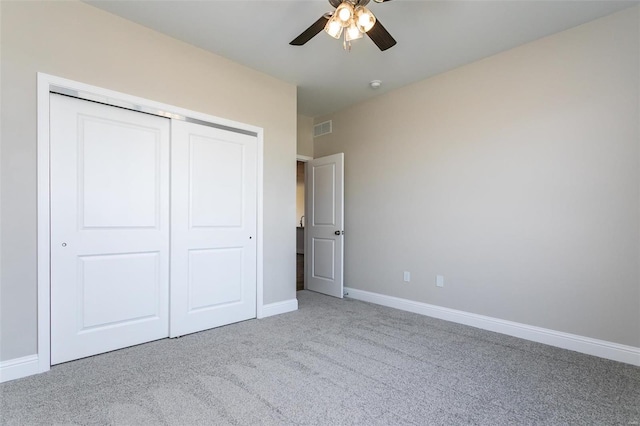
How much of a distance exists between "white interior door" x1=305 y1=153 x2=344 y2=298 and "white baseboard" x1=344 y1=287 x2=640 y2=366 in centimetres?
79

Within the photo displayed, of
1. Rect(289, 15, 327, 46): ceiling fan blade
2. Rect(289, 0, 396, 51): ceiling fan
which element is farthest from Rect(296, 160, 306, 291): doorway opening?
Rect(289, 0, 396, 51): ceiling fan

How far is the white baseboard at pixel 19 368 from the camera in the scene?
2.19 meters

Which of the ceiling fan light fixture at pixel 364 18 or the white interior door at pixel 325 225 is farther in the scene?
the white interior door at pixel 325 225

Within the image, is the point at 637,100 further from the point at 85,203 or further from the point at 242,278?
the point at 85,203

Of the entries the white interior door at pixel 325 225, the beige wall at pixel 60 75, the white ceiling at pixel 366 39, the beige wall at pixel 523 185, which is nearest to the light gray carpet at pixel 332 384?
the beige wall at pixel 523 185

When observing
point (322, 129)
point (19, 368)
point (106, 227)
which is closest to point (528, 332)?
point (322, 129)

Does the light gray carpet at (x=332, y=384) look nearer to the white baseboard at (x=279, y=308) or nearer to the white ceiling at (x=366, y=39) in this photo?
the white baseboard at (x=279, y=308)

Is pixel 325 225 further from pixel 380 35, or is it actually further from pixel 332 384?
pixel 380 35

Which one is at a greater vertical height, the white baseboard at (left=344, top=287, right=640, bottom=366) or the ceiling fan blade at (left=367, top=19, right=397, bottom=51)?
the ceiling fan blade at (left=367, top=19, right=397, bottom=51)

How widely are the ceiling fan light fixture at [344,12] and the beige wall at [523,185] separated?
6.65 ft

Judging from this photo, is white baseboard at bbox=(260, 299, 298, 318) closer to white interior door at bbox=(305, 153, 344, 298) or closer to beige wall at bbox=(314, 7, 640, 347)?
white interior door at bbox=(305, 153, 344, 298)

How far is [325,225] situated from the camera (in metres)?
4.85

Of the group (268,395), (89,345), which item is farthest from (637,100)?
(89,345)

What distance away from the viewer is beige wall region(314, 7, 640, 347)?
2.62 meters
